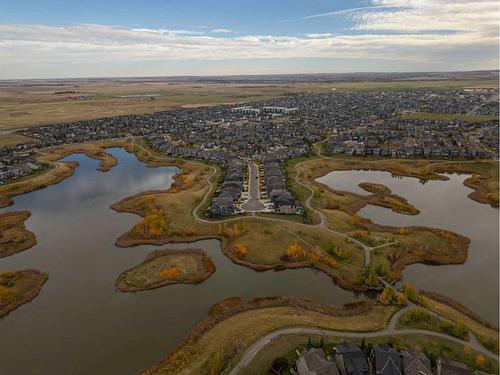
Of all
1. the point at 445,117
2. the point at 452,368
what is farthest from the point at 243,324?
the point at 445,117

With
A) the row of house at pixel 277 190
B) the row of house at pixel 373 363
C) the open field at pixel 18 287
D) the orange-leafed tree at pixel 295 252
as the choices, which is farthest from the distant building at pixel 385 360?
the open field at pixel 18 287

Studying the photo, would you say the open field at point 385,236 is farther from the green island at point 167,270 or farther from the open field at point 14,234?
the open field at point 14,234

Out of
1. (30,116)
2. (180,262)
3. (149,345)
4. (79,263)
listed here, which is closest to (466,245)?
(180,262)

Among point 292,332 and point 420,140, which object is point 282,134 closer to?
point 420,140

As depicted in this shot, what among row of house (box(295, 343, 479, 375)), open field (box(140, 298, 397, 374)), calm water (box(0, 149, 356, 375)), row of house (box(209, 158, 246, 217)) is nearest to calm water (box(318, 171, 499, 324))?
open field (box(140, 298, 397, 374))

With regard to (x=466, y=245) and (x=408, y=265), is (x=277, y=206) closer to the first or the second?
(x=408, y=265)
